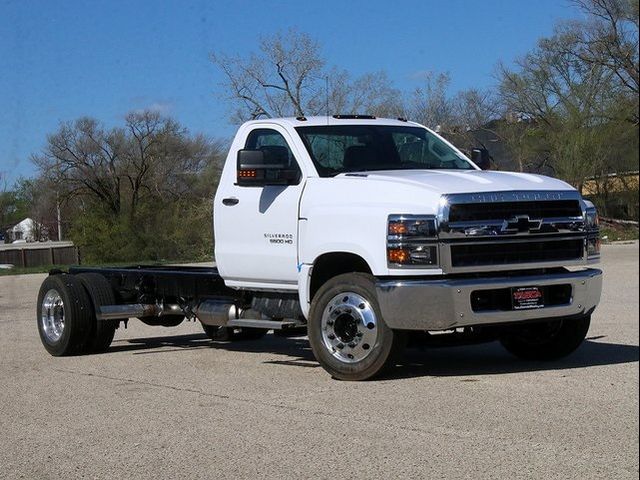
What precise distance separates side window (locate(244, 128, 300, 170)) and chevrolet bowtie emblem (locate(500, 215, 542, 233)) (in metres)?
2.17

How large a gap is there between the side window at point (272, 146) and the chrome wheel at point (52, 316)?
3171mm

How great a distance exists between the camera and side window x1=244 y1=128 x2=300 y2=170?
8.64 metres

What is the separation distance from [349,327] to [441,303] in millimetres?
966

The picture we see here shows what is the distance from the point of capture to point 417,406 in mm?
6746

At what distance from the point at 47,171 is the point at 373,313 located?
15.2 meters

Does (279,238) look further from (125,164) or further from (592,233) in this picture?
(125,164)

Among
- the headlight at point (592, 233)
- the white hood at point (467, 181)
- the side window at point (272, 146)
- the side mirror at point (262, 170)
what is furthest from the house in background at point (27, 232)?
the headlight at point (592, 233)

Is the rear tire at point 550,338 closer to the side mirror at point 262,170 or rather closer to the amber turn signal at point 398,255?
the amber turn signal at point 398,255

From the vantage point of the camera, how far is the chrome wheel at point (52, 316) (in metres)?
10.7

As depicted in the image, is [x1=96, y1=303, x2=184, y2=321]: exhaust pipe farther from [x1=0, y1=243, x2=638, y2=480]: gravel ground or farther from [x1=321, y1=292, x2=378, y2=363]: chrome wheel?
[x1=321, y1=292, x2=378, y2=363]: chrome wheel

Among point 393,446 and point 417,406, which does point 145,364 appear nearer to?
→ point 417,406

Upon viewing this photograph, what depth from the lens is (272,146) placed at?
9.05 metres

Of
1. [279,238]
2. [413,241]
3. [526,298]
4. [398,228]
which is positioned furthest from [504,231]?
[279,238]

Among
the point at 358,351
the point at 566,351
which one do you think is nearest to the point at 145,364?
the point at 358,351
